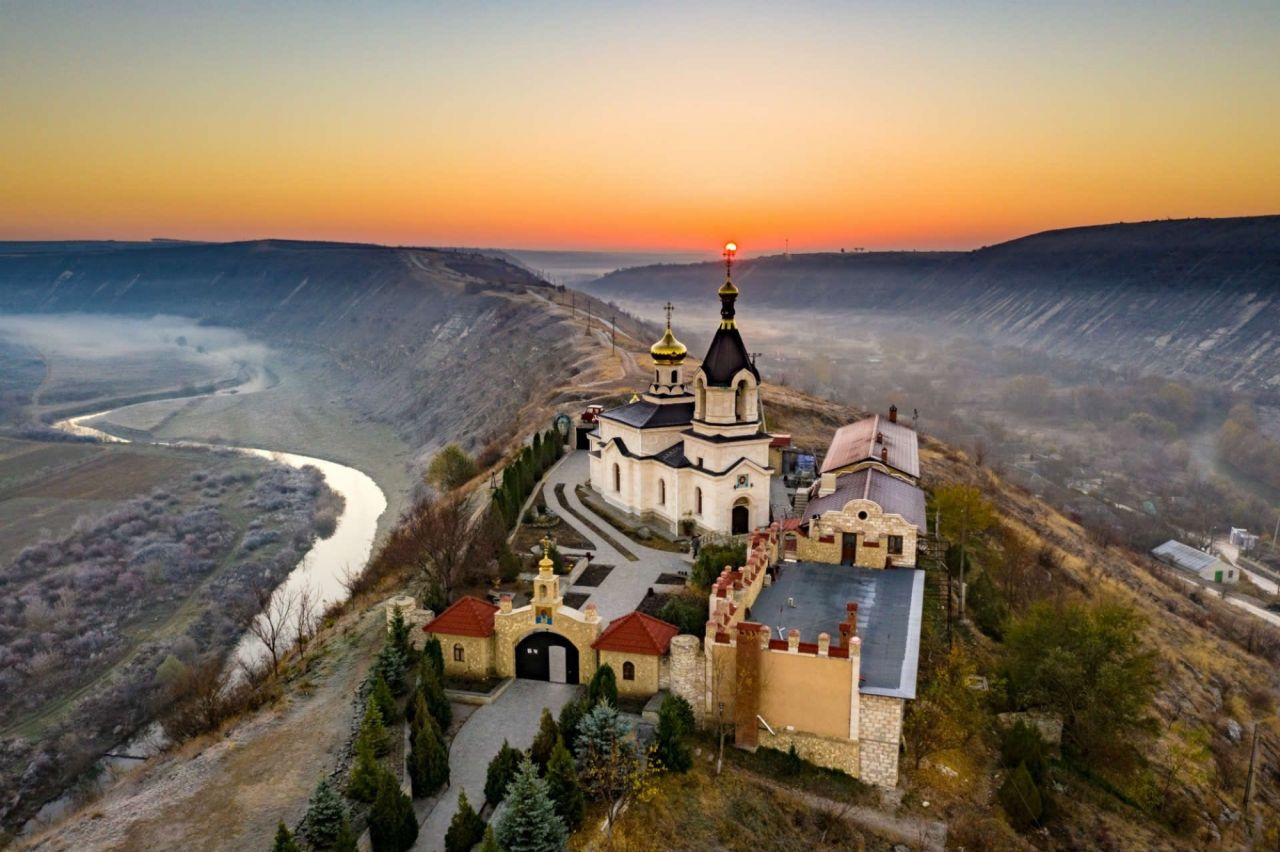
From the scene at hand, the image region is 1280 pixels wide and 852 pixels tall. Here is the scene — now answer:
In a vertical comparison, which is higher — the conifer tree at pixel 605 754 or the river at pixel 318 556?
the conifer tree at pixel 605 754

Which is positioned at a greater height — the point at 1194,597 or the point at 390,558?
the point at 390,558

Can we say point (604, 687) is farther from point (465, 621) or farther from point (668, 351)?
point (668, 351)

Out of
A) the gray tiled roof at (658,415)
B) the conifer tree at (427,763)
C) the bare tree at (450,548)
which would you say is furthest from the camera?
the gray tiled roof at (658,415)

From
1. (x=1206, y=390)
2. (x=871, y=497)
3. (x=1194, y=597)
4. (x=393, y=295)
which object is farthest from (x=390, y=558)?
(x=393, y=295)

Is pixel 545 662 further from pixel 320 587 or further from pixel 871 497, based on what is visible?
pixel 320 587

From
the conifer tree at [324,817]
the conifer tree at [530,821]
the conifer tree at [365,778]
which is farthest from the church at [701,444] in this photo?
the conifer tree at [324,817]

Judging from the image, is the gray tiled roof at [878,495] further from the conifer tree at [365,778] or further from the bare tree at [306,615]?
the bare tree at [306,615]

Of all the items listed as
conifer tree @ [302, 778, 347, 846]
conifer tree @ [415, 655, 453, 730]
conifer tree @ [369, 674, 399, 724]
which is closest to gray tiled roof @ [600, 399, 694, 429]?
conifer tree @ [415, 655, 453, 730]

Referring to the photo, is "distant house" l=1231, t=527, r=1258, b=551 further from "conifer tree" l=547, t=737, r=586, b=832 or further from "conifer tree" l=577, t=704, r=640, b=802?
"conifer tree" l=547, t=737, r=586, b=832
